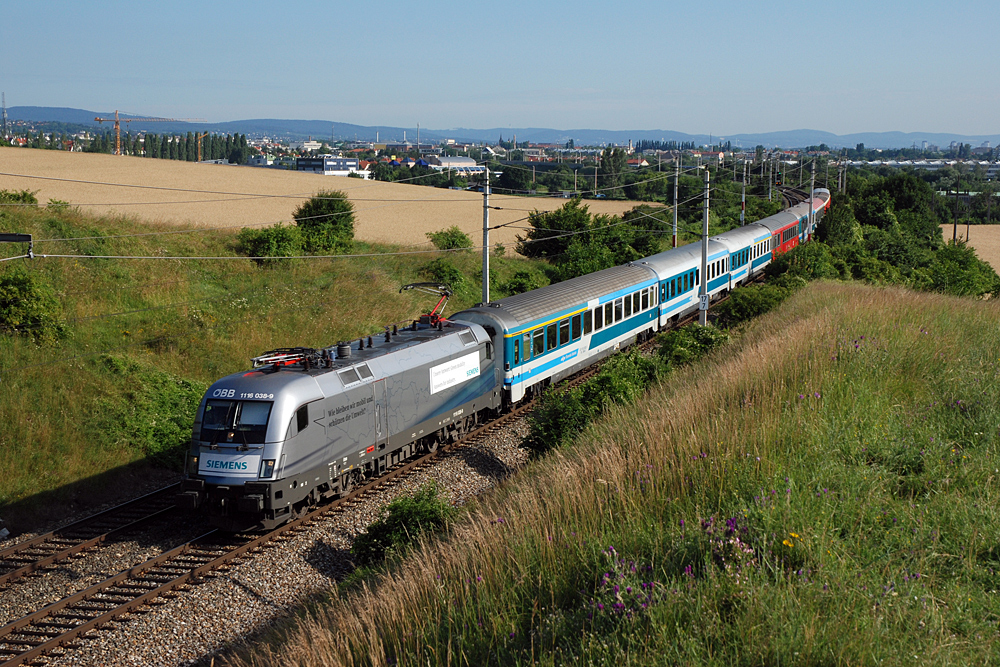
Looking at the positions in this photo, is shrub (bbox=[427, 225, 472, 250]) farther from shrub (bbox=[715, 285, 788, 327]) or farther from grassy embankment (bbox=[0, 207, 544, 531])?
shrub (bbox=[715, 285, 788, 327])

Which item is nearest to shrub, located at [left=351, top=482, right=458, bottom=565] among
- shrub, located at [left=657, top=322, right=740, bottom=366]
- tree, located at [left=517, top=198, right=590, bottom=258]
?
shrub, located at [left=657, top=322, right=740, bottom=366]

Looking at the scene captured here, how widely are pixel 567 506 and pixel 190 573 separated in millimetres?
8294

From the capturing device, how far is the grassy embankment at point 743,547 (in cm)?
468

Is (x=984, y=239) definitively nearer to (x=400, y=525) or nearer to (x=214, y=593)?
(x=400, y=525)

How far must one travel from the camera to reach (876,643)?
4375 millimetres

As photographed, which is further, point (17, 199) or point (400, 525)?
point (17, 199)

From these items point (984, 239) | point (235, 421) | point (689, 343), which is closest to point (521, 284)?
point (689, 343)

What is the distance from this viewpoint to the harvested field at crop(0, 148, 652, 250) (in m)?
47.5

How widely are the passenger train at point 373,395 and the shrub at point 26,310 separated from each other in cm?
998

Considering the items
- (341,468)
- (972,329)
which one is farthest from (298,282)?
(972,329)

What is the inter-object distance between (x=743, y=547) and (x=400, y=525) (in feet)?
27.5

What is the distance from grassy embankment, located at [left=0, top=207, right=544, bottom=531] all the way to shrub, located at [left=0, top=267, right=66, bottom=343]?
16 centimetres

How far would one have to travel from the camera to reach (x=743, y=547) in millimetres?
5410

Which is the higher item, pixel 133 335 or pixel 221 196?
pixel 221 196
